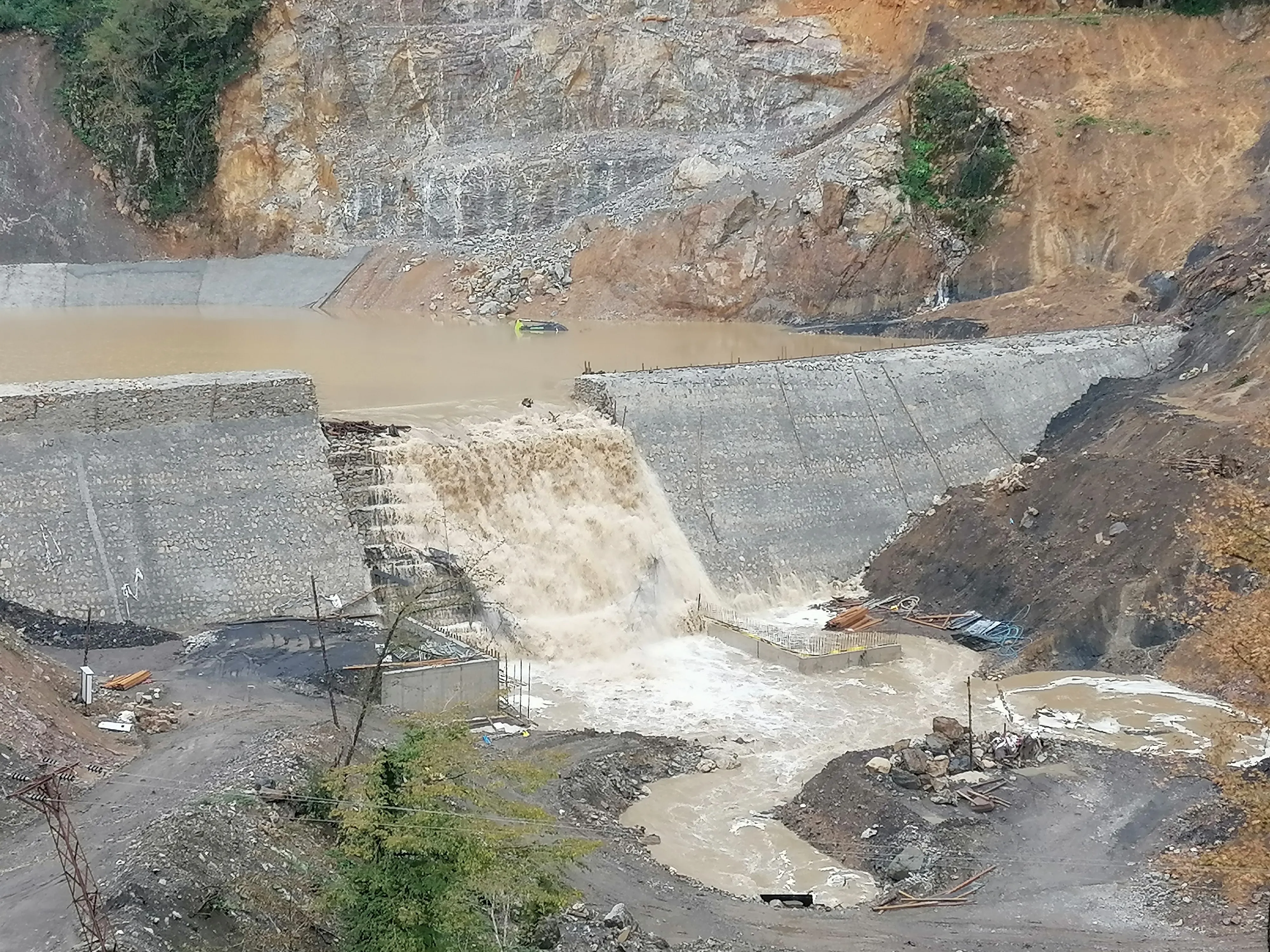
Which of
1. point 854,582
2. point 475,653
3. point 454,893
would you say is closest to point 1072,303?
point 854,582

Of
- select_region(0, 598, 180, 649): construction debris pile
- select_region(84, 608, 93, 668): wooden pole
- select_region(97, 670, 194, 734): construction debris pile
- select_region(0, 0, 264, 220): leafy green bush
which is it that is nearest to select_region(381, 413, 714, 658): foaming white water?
select_region(0, 598, 180, 649): construction debris pile

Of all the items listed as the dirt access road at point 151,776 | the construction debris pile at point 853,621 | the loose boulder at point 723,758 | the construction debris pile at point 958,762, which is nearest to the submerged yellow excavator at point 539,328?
the construction debris pile at point 853,621

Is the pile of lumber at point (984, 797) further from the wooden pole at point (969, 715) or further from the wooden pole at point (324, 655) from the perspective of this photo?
the wooden pole at point (324, 655)

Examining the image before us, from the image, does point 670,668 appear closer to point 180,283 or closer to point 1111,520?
point 1111,520

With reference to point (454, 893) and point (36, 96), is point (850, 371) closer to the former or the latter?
point (454, 893)

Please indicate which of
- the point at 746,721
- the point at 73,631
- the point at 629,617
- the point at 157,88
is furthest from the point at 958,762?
the point at 157,88

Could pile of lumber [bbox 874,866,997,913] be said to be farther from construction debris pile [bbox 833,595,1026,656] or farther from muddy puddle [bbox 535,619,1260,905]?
construction debris pile [bbox 833,595,1026,656]
